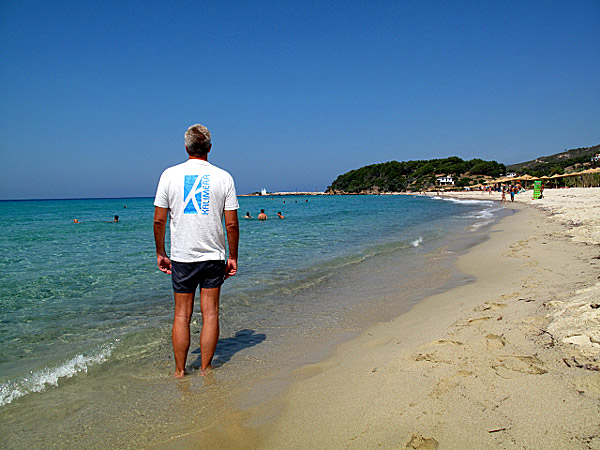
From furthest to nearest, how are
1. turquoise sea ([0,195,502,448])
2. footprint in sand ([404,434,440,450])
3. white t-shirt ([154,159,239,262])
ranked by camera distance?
white t-shirt ([154,159,239,262]) < turquoise sea ([0,195,502,448]) < footprint in sand ([404,434,440,450])

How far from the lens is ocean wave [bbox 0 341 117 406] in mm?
3021

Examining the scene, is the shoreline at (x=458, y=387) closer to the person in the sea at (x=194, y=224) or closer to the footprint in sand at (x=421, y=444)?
the footprint in sand at (x=421, y=444)

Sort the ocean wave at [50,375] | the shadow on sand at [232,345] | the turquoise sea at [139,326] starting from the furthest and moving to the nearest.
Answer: the shadow on sand at [232,345] < the ocean wave at [50,375] < the turquoise sea at [139,326]

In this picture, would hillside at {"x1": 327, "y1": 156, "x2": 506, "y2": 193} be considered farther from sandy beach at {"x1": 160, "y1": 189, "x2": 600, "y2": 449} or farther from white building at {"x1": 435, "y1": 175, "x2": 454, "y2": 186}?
sandy beach at {"x1": 160, "y1": 189, "x2": 600, "y2": 449}

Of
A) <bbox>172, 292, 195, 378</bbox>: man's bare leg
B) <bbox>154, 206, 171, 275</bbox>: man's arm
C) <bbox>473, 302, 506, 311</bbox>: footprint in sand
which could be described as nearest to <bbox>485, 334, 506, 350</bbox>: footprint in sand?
<bbox>473, 302, 506, 311</bbox>: footprint in sand

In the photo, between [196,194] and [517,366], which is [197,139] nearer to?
[196,194]

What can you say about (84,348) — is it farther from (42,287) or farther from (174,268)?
(42,287)

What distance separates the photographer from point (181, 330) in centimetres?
331

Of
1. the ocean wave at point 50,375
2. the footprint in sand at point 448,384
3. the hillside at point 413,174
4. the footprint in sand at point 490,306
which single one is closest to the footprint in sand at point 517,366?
the footprint in sand at point 448,384

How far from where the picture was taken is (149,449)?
2223 millimetres

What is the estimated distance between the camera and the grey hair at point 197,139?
3207mm

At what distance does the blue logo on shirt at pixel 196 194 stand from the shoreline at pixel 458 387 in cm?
171

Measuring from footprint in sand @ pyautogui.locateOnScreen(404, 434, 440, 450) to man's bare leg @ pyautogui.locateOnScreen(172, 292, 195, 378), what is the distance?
2181 mm

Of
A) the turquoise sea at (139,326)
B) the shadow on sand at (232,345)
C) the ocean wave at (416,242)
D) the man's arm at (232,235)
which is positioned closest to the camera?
the turquoise sea at (139,326)
